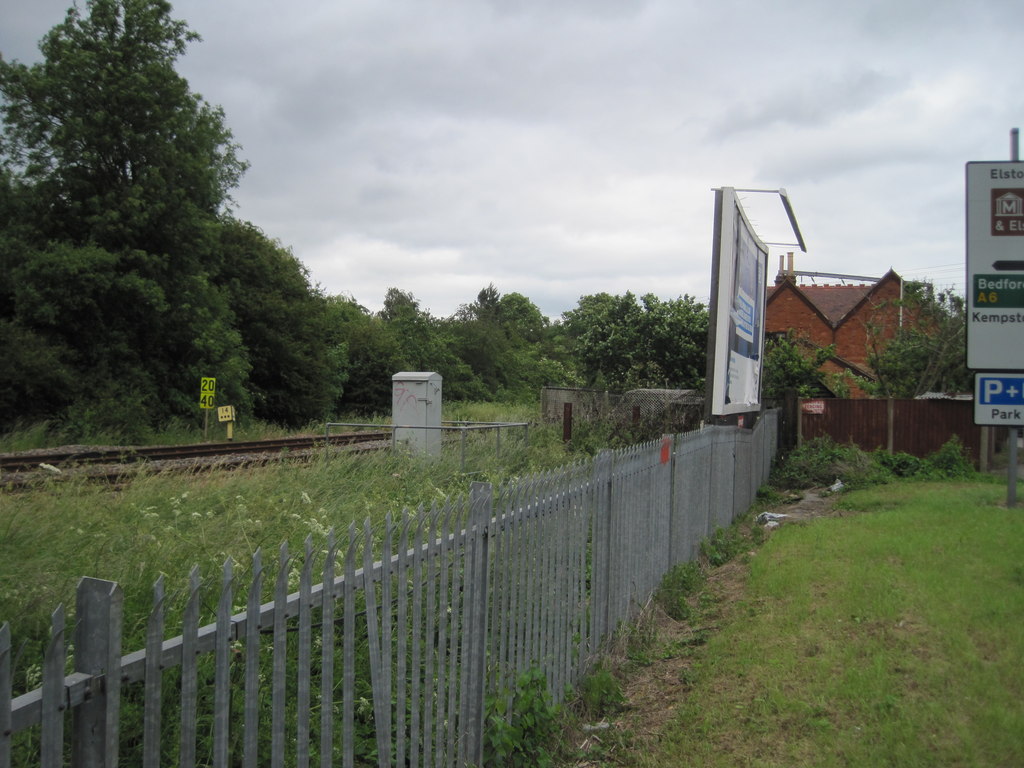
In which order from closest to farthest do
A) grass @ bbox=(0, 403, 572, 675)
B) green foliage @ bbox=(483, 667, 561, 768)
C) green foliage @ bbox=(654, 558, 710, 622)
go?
green foliage @ bbox=(483, 667, 561, 768), grass @ bbox=(0, 403, 572, 675), green foliage @ bbox=(654, 558, 710, 622)

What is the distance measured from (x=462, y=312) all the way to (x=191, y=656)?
235ft

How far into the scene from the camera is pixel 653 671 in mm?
5738

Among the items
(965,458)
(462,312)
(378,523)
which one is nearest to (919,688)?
(378,523)

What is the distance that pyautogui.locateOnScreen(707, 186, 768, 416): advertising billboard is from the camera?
10.4 m

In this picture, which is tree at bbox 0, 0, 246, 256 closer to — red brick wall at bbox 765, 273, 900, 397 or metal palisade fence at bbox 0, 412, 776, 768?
metal palisade fence at bbox 0, 412, 776, 768

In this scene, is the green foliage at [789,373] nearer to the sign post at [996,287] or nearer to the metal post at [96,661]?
the sign post at [996,287]

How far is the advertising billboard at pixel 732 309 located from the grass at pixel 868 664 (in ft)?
9.77

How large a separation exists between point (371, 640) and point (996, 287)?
18.3ft

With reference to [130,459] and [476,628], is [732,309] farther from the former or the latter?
[130,459]

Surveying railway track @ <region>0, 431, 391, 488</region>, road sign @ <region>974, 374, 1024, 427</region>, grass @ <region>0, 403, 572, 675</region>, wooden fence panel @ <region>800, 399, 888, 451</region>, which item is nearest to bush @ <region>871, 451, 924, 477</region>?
wooden fence panel @ <region>800, 399, 888, 451</region>

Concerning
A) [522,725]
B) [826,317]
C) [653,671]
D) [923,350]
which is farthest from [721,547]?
[826,317]

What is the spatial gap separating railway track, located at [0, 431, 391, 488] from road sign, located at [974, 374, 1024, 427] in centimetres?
802

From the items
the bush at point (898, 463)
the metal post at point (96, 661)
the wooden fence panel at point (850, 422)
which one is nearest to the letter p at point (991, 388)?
the metal post at point (96, 661)

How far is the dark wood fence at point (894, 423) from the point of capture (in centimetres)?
1953
